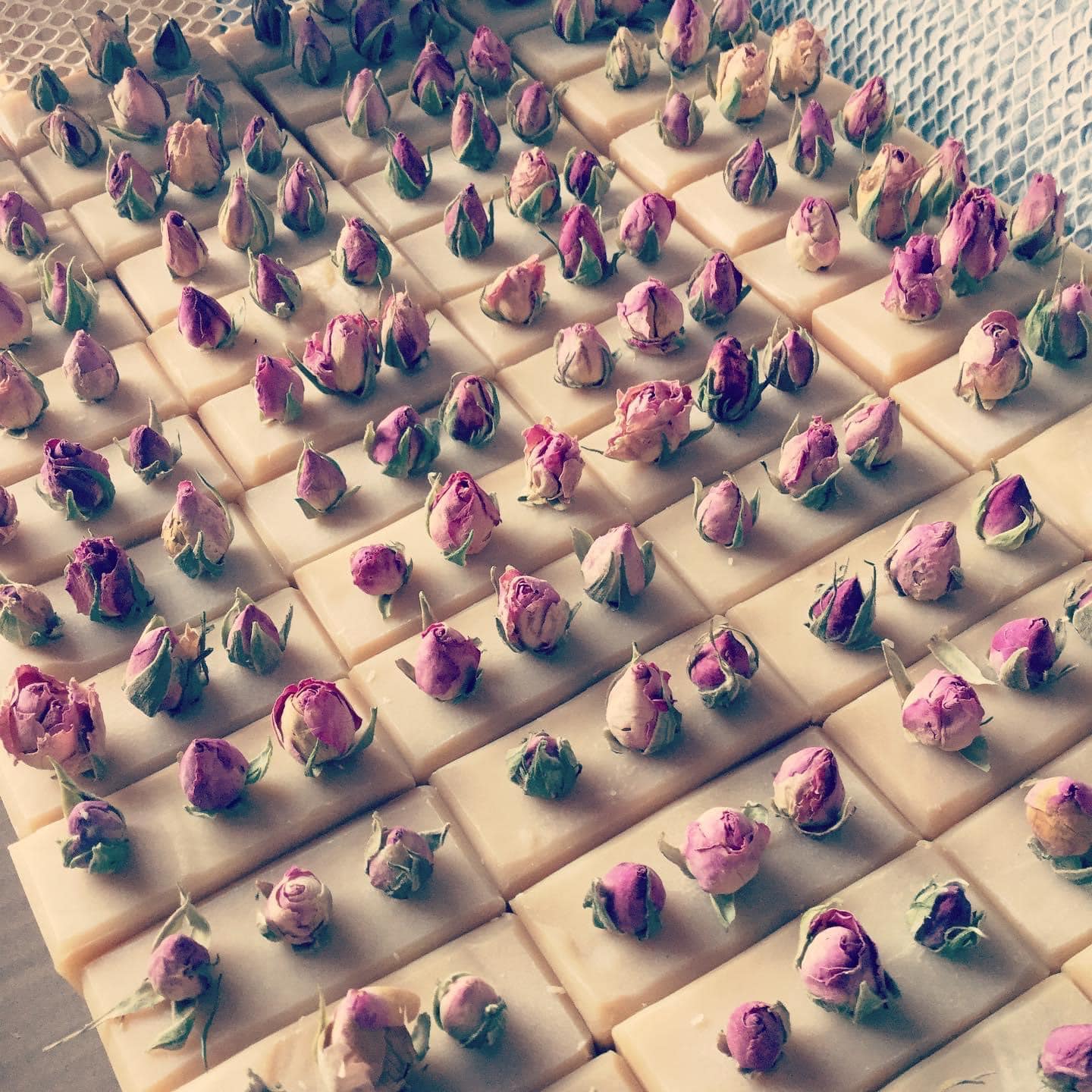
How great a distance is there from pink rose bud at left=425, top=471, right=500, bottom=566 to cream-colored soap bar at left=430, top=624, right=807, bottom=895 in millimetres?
102

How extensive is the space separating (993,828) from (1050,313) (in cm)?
45

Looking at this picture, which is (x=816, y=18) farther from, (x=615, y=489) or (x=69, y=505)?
(x=69, y=505)

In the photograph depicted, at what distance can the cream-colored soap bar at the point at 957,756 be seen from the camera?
85 centimetres

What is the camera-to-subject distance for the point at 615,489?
40.5 inches

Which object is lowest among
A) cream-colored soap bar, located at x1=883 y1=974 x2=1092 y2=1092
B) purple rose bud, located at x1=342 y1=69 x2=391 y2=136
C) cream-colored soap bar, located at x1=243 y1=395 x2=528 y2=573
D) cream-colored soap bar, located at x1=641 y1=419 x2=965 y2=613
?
cream-colored soap bar, located at x1=883 y1=974 x2=1092 y2=1092

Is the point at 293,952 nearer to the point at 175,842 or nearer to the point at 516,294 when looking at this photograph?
the point at 175,842

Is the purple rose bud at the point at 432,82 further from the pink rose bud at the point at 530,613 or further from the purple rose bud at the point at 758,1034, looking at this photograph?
the purple rose bud at the point at 758,1034

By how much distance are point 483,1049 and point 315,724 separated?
0.73ft

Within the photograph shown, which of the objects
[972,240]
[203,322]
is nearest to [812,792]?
[972,240]

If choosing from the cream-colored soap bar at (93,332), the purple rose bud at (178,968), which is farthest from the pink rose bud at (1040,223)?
the purple rose bud at (178,968)

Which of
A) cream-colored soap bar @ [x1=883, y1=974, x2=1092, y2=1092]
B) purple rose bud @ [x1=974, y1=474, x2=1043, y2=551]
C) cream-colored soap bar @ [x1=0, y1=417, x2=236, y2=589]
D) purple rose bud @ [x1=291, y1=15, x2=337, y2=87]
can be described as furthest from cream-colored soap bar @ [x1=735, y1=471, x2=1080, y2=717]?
purple rose bud @ [x1=291, y1=15, x2=337, y2=87]

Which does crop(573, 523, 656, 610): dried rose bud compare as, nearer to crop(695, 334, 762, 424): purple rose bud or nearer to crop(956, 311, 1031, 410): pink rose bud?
crop(695, 334, 762, 424): purple rose bud

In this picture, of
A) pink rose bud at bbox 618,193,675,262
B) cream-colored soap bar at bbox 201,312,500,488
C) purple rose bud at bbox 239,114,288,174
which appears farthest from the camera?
purple rose bud at bbox 239,114,288,174

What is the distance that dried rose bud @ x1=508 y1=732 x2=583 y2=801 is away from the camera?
0.84 metres
